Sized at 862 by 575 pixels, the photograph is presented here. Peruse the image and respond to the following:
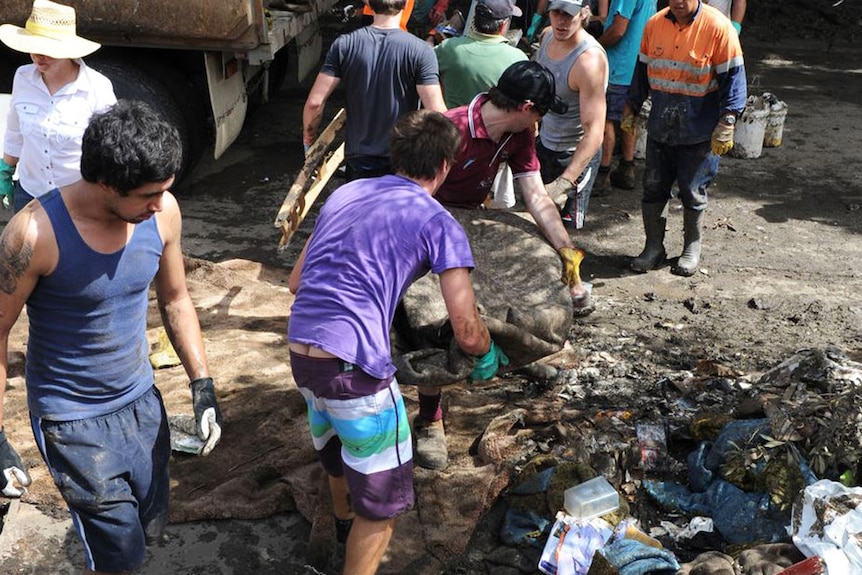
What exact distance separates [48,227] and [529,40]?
635 centimetres

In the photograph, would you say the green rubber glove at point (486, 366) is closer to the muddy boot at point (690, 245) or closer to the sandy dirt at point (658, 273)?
the sandy dirt at point (658, 273)

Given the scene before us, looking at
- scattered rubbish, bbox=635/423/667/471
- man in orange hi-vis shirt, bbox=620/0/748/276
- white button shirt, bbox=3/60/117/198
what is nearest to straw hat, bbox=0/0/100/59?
white button shirt, bbox=3/60/117/198

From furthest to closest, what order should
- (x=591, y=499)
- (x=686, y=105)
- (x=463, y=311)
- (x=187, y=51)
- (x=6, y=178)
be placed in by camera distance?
(x=187, y=51), (x=686, y=105), (x=6, y=178), (x=591, y=499), (x=463, y=311)

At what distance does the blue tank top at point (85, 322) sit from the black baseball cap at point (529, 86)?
72.1 inches

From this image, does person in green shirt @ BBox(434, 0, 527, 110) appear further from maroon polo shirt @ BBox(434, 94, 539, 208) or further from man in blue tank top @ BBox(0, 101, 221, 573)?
man in blue tank top @ BBox(0, 101, 221, 573)

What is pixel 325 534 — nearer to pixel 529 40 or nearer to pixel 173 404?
pixel 173 404

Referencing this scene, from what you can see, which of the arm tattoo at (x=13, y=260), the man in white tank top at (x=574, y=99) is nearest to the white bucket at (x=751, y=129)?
the man in white tank top at (x=574, y=99)

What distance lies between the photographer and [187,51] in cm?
695

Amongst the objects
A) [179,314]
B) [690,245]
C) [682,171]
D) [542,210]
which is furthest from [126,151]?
[690,245]

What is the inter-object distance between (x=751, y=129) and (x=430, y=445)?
5488 millimetres

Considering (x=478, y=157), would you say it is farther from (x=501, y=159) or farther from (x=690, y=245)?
(x=690, y=245)

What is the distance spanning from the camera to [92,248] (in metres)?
2.53

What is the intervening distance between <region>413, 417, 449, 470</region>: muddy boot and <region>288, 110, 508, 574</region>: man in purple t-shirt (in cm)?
87

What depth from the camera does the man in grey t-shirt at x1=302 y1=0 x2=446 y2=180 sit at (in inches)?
194
